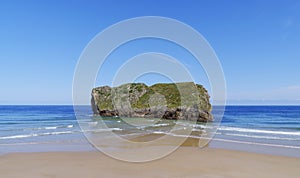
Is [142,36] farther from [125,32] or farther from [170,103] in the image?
[170,103]

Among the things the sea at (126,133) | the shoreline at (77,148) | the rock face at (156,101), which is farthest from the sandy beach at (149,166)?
the rock face at (156,101)

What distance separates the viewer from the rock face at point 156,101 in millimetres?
37500

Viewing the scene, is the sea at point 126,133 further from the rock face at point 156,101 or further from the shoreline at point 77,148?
the rock face at point 156,101

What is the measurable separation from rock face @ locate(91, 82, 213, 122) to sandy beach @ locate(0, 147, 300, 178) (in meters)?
26.8

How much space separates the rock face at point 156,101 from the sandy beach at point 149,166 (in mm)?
26818

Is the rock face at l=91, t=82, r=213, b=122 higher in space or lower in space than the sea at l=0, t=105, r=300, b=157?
higher

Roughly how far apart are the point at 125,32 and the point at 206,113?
28.7 m

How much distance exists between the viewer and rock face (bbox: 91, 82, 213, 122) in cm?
3750

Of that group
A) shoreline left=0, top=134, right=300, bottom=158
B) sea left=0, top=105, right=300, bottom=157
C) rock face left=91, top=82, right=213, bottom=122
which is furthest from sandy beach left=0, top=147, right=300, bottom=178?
rock face left=91, top=82, right=213, bottom=122

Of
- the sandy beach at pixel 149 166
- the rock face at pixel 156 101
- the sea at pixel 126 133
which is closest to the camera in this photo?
the sandy beach at pixel 149 166

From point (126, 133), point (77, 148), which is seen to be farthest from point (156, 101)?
point (77, 148)

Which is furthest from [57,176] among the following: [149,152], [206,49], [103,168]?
[206,49]

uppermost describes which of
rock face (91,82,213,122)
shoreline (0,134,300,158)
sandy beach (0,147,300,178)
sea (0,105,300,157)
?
rock face (91,82,213,122)

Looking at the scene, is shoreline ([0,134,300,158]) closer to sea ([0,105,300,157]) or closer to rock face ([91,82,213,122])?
sea ([0,105,300,157])
